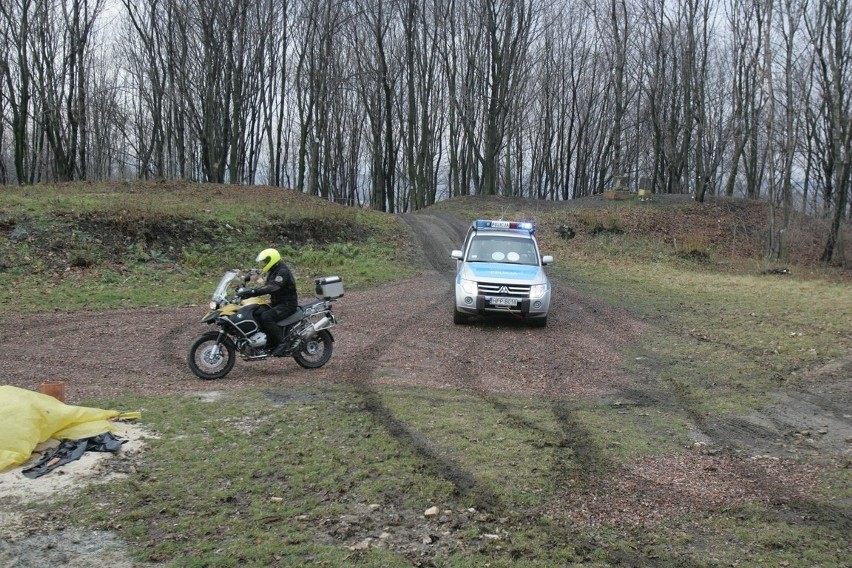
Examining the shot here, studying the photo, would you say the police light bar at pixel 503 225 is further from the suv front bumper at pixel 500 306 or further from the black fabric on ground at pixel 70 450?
the black fabric on ground at pixel 70 450

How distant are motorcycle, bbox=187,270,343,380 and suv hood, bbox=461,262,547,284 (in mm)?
4053

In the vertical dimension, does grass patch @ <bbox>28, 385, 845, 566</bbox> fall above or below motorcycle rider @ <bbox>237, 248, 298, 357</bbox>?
below

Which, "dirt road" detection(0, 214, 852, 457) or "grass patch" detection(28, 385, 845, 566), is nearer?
"grass patch" detection(28, 385, 845, 566)

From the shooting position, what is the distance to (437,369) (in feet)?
33.6

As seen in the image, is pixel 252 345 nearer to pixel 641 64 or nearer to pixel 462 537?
pixel 462 537

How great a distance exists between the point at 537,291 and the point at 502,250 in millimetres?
1840

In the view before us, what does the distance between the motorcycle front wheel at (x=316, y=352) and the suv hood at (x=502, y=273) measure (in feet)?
13.5

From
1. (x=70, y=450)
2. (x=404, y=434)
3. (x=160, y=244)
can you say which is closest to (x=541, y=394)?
(x=404, y=434)

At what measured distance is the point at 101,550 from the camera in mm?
4387

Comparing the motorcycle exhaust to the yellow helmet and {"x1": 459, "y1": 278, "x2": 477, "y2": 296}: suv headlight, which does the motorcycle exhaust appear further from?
{"x1": 459, "y1": 278, "x2": 477, "y2": 296}: suv headlight

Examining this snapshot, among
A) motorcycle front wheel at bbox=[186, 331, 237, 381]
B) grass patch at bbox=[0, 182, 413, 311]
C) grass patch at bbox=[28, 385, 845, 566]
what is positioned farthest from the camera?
grass patch at bbox=[0, 182, 413, 311]

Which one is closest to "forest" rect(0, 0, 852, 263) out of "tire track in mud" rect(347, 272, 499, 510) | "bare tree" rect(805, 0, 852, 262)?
"bare tree" rect(805, 0, 852, 262)

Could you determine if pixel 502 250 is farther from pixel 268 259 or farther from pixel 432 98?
pixel 432 98

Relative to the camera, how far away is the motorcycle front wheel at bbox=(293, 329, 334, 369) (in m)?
10.0
